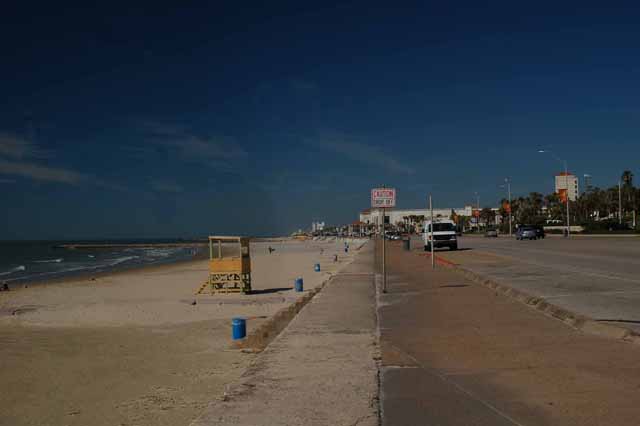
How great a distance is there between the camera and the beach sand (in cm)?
754

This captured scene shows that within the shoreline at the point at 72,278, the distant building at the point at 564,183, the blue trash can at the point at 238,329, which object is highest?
the distant building at the point at 564,183

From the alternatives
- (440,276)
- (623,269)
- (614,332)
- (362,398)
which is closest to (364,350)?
(362,398)

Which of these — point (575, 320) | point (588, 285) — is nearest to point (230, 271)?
point (588, 285)

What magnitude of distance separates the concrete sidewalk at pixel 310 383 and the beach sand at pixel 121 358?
3.35ft

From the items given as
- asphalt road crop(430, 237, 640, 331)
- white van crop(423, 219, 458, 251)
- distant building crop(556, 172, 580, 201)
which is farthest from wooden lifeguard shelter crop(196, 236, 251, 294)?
distant building crop(556, 172, 580, 201)

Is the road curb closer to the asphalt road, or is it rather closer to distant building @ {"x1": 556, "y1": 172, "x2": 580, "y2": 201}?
the asphalt road

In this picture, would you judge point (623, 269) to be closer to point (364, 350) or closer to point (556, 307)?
point (556, 307)

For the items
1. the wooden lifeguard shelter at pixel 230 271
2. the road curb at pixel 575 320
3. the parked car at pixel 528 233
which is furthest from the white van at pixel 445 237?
the road curb at pixel 575 320

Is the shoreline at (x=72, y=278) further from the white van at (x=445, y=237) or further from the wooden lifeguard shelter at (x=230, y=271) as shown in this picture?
the white van at (x=445, y=237)

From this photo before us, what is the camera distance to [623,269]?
20578 millimetres

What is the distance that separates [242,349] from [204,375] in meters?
1.96

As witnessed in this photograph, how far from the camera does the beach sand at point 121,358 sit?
24.7 ft

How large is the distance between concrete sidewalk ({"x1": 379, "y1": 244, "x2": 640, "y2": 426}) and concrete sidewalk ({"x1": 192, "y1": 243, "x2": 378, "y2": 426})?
25 cm

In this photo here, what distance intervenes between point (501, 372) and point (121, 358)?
6.99 metres
